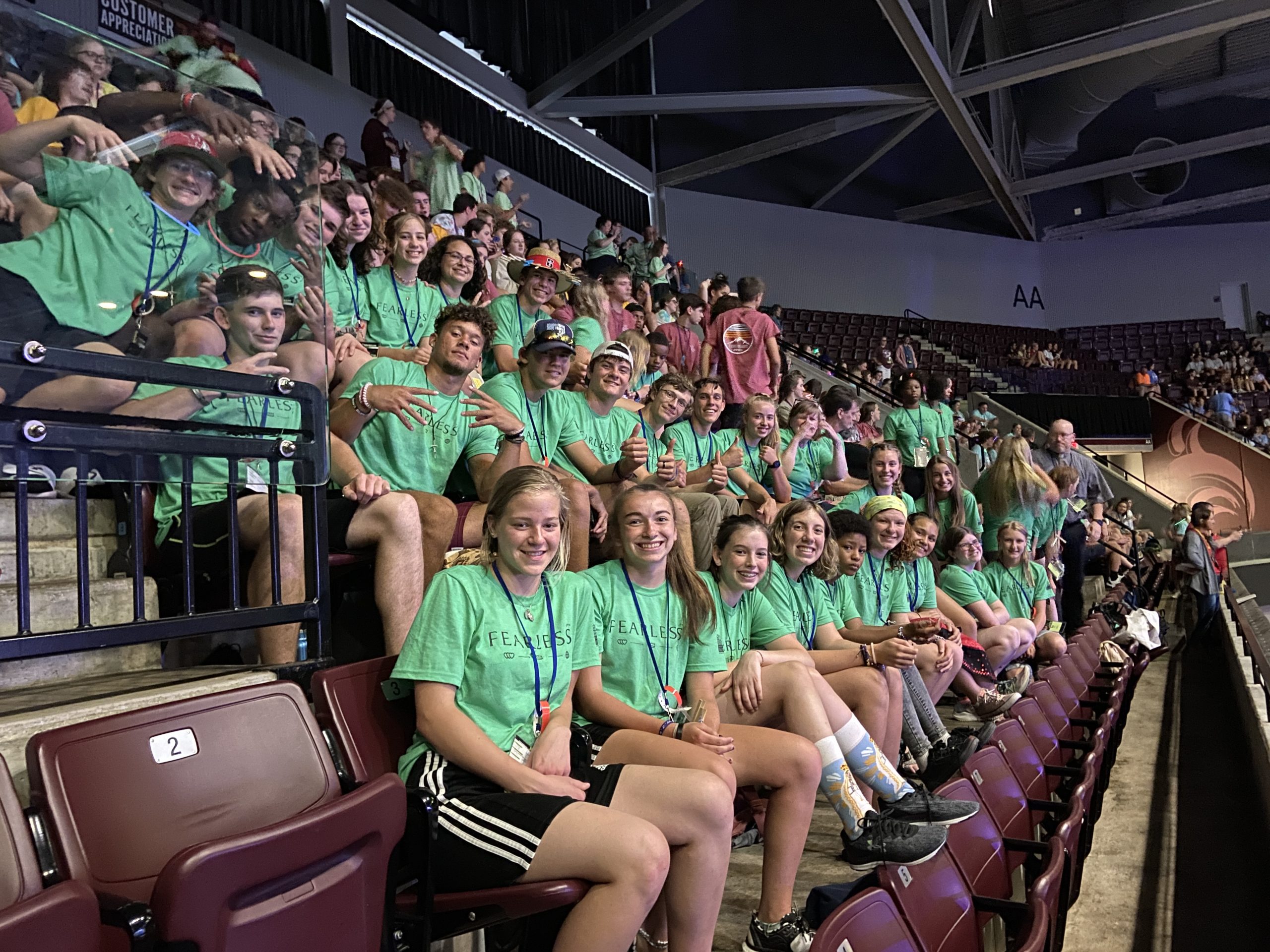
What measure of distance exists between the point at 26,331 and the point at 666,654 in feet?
5.20

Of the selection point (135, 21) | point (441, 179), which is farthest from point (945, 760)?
point (135, 21)

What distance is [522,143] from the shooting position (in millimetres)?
12594

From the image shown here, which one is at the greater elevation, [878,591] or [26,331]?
[26,331]

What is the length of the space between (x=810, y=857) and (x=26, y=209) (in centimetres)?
281

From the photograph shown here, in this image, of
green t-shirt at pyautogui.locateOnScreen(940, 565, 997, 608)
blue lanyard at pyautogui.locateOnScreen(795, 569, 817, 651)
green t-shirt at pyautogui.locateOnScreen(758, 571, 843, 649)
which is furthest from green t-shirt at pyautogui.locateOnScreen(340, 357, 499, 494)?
green t-shirt at pyautogui.locateOnScreen(940, 565, 997, 608)

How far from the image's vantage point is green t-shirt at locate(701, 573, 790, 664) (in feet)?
9.34

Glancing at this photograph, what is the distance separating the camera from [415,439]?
9.56ft

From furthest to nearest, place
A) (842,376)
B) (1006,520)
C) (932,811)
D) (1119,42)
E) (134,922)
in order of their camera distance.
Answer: (842,376), (1119,42), (1006,520), (932,811), (134,922)

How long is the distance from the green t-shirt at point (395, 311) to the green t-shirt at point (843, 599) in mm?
1936

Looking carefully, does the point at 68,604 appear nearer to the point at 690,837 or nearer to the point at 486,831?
the point at 486,831

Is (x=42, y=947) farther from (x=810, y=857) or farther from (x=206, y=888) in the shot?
(x=810, y=857)

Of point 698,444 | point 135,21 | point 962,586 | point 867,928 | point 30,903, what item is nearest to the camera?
point 30,903

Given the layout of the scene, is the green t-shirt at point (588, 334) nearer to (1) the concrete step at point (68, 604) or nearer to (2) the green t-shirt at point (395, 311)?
(2) the green t-shirt at point (395, 311)

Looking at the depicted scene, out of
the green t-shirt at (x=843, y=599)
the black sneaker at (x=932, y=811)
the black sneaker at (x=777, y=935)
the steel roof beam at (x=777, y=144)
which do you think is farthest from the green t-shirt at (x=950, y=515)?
the steel roof beam at (x=777, y=144)
